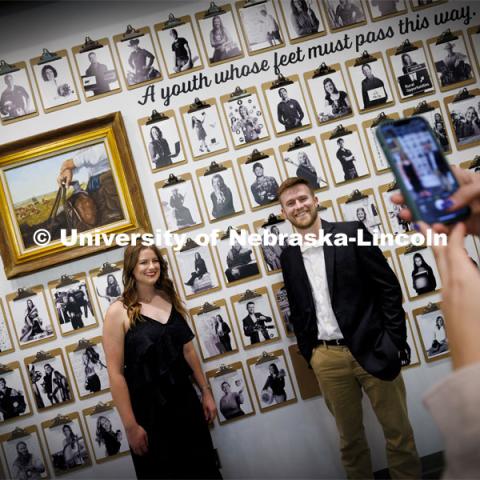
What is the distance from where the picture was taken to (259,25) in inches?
127

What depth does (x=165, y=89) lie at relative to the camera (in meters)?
3.19

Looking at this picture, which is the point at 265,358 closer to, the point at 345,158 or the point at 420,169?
the point at 345,158

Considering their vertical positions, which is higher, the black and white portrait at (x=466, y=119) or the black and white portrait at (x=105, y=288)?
the black and white portrait at (x=466, y=119)

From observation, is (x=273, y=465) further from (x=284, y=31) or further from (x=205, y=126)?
(x=284, y=31)

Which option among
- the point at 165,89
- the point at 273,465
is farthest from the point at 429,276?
the point at 165,89

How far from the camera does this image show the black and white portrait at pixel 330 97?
3.22 meters

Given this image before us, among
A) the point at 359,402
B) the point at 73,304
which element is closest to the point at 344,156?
the point at 359,402

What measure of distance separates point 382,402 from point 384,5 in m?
2.94

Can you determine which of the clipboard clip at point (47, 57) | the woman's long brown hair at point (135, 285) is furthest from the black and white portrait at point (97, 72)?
the woman's long brown hair at point (135, 285)

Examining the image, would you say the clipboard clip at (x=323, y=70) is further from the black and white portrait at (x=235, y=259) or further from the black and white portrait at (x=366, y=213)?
the black and white portrait at (x=235, y=259)

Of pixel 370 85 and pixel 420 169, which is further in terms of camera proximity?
pixel 370 85

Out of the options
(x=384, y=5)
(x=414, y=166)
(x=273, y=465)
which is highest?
(x=384, y=5)

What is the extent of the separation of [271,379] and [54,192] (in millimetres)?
2170

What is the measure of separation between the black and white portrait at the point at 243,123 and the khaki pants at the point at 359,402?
1619mm
